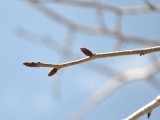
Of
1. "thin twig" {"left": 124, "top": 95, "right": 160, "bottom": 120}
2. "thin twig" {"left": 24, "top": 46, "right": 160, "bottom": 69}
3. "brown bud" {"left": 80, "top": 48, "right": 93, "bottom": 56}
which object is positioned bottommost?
"thin twig" {"left": 124, "top": 95, "right": 160, "bottom": 120}

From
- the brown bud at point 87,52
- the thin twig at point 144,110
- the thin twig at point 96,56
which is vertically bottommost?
the thin twig at point 144,110

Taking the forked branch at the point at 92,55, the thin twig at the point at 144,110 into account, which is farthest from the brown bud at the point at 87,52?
the thin twig at the point at 144,110

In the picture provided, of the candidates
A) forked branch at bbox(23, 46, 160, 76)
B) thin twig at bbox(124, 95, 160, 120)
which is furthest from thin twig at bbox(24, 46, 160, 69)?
thin twig at bbox(124, 95, 160, 120)

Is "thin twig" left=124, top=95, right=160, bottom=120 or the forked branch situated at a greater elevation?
the forked branch

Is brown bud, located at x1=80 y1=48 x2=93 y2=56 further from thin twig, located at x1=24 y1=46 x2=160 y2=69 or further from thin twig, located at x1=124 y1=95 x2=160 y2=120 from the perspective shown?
thin twig, located at x1=124 y1=95 x2=160 y2=120

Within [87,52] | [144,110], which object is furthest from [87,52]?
[144,110]

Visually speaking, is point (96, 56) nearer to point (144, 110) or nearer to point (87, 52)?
point (87, 52)

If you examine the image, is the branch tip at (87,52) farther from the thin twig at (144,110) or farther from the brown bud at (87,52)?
the thin twig at (144,110)

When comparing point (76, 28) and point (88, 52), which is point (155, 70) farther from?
point (88, 52)

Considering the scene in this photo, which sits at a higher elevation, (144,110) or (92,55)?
(92,55)

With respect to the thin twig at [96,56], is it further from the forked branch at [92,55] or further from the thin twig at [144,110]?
the thin twig at [144,110]

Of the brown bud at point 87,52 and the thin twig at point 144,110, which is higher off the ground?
the brown bud at point 87,52
